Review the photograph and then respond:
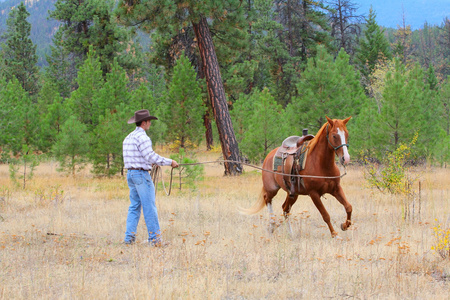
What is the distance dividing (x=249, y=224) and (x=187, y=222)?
112cm

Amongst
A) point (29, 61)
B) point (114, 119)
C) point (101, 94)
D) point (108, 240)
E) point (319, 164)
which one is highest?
point (29, 61)

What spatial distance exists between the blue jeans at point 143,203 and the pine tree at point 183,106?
16.1m

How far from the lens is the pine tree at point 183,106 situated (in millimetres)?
22250

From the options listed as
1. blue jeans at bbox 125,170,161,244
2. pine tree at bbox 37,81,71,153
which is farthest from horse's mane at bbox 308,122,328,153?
pine tree at bbox 37,81,71,153

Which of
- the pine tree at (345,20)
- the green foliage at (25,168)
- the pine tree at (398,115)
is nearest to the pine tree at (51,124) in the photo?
the green foliage at (25,168)

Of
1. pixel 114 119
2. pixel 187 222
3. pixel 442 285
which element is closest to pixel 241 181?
pixel 114 119

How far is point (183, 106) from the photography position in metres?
22.4

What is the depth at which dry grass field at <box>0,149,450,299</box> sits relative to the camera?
14.2 feet

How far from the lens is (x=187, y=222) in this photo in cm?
795

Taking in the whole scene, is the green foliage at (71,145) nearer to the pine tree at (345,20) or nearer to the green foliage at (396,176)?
the green foliage at (396,176)

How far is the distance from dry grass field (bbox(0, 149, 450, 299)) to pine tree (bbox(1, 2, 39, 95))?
29.8 m

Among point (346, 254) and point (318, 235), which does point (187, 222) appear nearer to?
point (318, 235)

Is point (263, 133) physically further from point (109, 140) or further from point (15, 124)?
point (15, 124)

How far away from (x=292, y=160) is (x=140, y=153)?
2.33m
